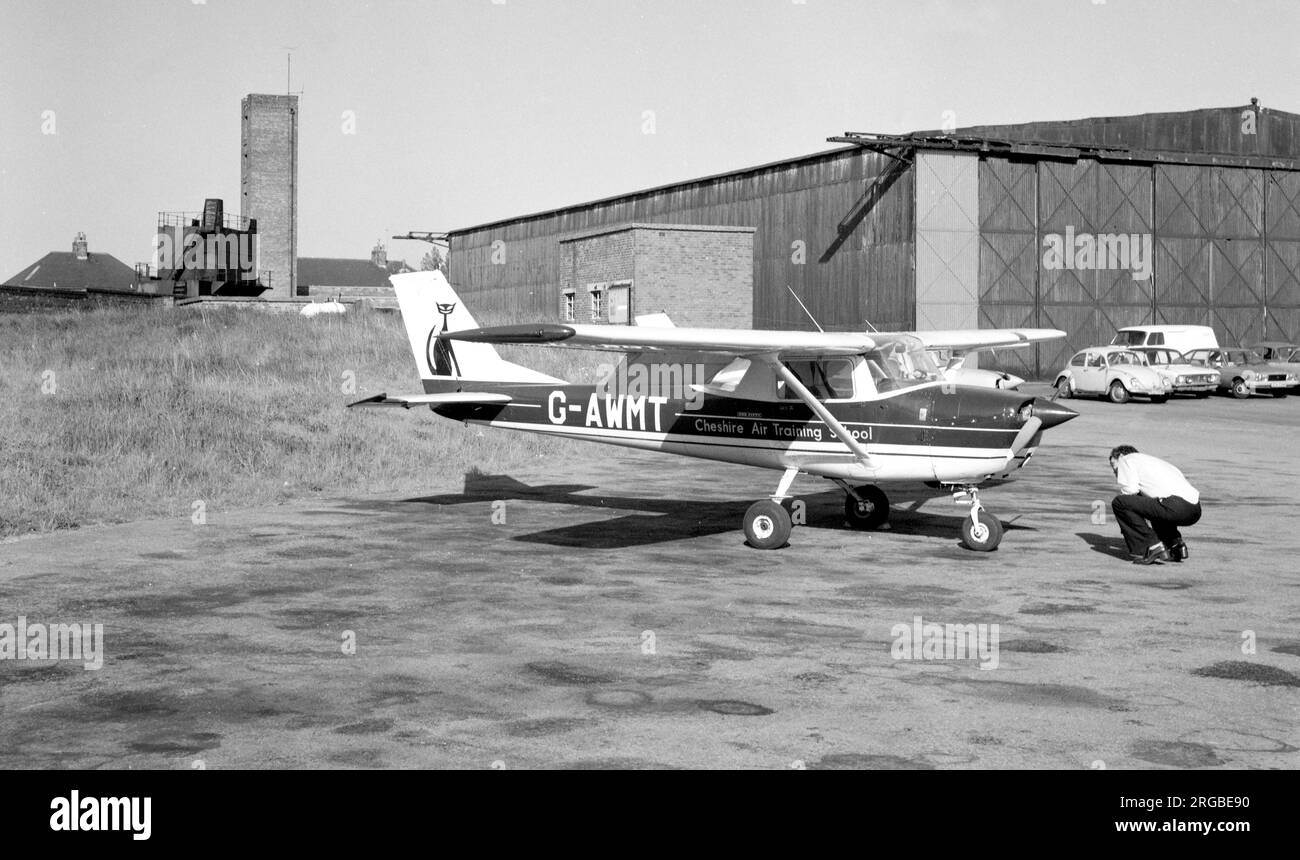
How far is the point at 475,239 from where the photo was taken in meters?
72.2

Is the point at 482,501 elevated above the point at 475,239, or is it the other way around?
the point at 475,239

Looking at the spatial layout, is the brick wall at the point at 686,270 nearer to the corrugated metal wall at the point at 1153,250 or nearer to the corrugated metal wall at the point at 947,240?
the corrugated metal wall at the point at 947,240

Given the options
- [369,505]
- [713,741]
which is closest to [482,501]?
[369,505]

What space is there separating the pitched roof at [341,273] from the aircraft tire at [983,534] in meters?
103

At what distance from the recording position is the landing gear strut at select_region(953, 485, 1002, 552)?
43.7ft

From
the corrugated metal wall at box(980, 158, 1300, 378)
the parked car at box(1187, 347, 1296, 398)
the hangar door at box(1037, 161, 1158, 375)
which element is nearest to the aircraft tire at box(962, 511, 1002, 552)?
the parked car at box(1187, 347, 1296, 398)

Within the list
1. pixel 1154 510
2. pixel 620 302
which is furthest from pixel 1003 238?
pixel 1154 510

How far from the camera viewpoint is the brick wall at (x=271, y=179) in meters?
69.6

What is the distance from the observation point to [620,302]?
43.1m

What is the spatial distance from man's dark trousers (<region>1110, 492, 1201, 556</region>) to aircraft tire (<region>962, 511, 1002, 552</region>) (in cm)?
124

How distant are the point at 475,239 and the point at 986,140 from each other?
35.1 m

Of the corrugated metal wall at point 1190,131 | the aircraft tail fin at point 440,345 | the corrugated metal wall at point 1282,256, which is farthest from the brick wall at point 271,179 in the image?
the aircraft tail fin at point 440,345
